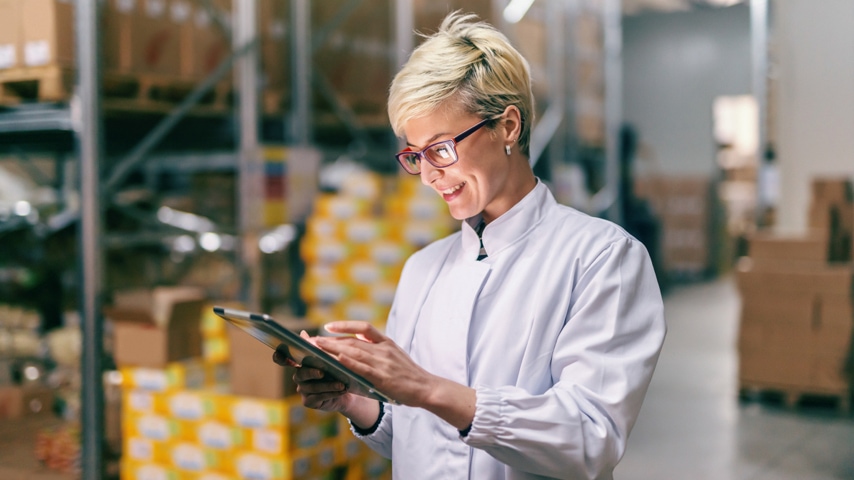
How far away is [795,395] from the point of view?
18.9 ft

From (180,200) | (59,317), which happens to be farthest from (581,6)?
(59,317)

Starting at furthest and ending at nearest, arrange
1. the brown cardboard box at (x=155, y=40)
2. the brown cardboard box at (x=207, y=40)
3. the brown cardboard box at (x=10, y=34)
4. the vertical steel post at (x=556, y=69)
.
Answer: the vertical steel post at (x=556, y=69)
the brown cardboard box at (x=207, y=40)
the brown cardboard box at (x=155, y=40)
the brown cardboard box at (x=10, y=34)

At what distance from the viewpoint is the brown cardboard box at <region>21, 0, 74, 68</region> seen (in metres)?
3.83

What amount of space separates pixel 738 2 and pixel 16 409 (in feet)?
44.0

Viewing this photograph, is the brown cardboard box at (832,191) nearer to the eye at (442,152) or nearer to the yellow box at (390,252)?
the yellow box at (390,252)

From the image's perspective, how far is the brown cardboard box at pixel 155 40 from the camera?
14.6ft

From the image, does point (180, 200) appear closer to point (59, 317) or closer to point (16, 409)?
point (59, 317)

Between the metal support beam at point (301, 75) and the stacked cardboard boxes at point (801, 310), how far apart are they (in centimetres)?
330

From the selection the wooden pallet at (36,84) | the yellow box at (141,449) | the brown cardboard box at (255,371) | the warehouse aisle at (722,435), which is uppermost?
the wooden pallet at (36,84)

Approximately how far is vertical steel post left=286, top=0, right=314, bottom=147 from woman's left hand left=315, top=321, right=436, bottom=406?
4267 millimetres

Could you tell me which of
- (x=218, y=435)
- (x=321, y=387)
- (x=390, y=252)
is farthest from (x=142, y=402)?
(x=321, y=387)

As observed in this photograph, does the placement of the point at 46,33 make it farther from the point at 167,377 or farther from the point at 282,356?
the point at 282,356

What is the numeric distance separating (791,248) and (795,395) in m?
1.04

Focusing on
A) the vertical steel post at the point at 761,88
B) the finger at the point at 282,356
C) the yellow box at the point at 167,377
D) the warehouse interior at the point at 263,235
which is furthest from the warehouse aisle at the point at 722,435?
the vertical steel post at the point at 761,88
